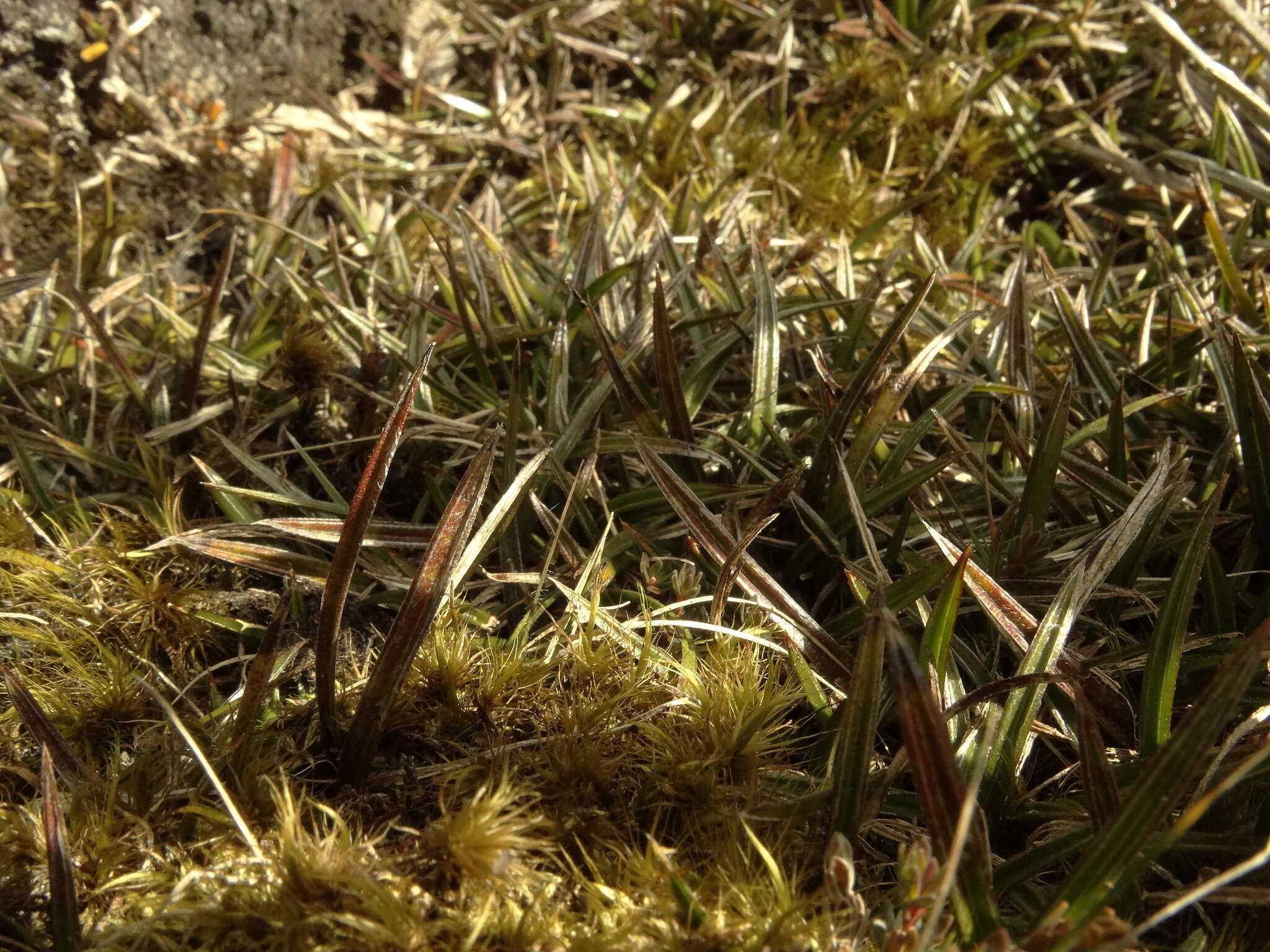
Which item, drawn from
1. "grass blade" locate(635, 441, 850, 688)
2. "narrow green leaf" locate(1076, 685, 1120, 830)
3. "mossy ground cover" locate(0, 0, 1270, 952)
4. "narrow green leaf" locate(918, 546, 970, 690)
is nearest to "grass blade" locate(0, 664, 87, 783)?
"mossy ground cover" locate(0, 0, 1270, 952)

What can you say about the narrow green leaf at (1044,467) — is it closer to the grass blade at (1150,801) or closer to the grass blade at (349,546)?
the grass blade at (1150,801)

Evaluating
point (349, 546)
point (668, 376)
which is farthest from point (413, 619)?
point (668, 376)

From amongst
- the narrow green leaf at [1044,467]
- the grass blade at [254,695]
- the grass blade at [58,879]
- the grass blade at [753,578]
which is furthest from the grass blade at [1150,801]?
the grass blade at [58,879]

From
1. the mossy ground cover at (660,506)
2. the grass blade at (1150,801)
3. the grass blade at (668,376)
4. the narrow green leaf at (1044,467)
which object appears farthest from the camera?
the grass blade at (668,376)

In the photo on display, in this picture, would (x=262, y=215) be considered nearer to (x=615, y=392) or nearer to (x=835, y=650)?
(x=615, y=392)

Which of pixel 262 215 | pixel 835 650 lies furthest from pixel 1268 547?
pixel 262 215

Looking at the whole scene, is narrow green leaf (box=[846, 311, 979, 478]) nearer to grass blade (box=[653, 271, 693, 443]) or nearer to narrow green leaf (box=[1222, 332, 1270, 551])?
grass blade (box=[653, 271, 693, 443])
